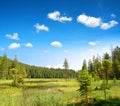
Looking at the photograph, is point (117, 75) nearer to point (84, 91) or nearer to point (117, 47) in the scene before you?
point (117, 47)

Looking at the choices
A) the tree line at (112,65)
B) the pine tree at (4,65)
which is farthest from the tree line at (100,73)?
the pine tree at (4,65)

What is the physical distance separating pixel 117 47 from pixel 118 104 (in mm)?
92391

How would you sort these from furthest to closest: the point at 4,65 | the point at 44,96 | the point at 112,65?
the point at 4,65 → the point at 112,65 → the point at 44,96

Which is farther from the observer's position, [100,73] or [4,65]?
[4,65]

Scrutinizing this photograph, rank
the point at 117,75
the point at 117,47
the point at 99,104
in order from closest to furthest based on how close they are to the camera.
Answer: the point at 99,104 → the point at 117,75 → the point at 117,47

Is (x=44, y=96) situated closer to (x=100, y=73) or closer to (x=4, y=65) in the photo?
(x=100, y=73)

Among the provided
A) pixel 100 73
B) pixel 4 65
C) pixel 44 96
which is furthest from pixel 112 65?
pixel 44 96

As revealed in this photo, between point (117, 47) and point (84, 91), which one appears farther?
point (117, 47)

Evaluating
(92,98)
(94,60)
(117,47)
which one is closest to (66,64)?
(94,60)

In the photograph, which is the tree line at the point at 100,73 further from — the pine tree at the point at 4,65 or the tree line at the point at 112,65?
the pine tree at the point at 4,65

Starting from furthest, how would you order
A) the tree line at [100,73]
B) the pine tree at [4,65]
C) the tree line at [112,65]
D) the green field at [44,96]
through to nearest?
the pine tree at [4,65]
the tree line at [112,65]
the tree line at [100,73]
the green field at [44,96]

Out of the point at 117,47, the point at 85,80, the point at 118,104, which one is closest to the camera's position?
the point at 118,104

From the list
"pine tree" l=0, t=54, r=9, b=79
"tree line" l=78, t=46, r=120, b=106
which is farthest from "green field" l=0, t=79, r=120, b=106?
"pine tree" l=0, t=54, r=9, b=79

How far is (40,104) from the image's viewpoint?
18594 millimetres
